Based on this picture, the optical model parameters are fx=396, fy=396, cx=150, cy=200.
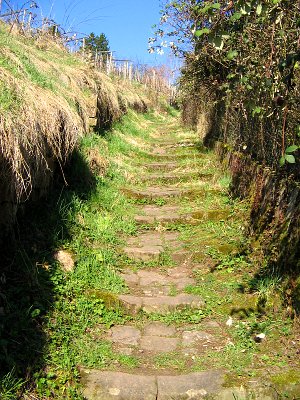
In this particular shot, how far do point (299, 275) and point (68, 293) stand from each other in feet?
7.00

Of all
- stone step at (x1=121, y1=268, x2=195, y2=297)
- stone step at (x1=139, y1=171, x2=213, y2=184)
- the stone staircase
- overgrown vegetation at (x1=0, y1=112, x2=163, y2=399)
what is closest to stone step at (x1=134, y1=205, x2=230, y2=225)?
the stone staircase

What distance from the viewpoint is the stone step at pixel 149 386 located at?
282 cm

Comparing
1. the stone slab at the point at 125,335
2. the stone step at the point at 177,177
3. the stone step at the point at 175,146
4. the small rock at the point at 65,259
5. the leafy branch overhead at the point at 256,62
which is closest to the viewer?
the leafy branch overhead at the point at 256,62

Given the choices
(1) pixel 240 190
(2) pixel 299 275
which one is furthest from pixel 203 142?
(2) pixel 299 275

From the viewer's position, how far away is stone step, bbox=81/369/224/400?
2.82 metres

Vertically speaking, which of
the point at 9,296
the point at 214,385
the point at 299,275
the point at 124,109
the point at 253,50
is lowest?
the point at 214,385

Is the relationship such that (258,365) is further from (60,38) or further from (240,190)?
(60,38)

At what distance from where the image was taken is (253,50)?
15.0 ft

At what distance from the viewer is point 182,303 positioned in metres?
3.97

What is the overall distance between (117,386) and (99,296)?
1.12 m

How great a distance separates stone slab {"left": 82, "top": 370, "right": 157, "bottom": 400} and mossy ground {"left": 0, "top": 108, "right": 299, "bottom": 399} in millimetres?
95

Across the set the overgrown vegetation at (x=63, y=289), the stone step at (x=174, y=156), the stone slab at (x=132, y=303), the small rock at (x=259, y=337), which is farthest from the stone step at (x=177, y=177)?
the small rock at (x=259, y=337)

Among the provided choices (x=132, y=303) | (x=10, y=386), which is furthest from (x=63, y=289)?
(x=10, y=386)

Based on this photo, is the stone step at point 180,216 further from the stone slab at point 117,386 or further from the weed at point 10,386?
the weed at point 10,386
